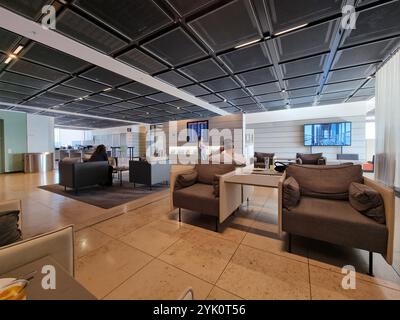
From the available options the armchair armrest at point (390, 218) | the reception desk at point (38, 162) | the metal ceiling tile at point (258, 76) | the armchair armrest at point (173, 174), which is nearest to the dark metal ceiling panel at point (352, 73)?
the metal ceiling tile at point (258, 76)

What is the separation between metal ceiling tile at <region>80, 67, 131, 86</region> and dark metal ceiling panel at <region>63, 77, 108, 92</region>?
0.30 m

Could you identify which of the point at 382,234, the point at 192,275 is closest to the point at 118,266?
the point at 192,275

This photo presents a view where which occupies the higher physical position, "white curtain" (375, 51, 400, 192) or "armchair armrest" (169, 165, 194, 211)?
"white curtain" (375, 51, 400, 192)

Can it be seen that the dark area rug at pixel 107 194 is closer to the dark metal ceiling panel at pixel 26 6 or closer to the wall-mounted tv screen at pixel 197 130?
the wall-mounted tv screen at pixel 197 130

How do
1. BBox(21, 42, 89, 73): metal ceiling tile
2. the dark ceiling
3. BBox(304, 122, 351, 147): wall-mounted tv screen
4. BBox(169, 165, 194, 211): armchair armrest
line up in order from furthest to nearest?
1. BBox(304, 122, 351, 147): wall-mounted tv screen
2. BBox(21, 42, 89, 73): metal ceiling tile
3. BBox(169, 165, 194, 211): armchair armrest
4. the dark ceiling

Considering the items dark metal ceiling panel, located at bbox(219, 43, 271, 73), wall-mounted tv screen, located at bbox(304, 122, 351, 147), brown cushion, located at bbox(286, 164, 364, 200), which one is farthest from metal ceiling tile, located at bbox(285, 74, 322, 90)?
brown cushion, located at bbox(286, 164, 364, 200)

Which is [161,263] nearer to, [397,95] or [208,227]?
[208,227]

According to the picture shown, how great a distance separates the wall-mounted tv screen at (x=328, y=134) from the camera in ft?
22.9

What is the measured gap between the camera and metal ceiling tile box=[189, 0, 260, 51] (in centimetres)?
234

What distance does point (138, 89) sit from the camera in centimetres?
504

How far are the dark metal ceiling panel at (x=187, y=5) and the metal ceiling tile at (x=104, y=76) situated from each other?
7.58 feet

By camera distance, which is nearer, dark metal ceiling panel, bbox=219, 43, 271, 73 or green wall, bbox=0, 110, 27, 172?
dark metal ceiling panel, bbox=219, 43, 271, 73

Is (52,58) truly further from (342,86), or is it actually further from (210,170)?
(342,86)

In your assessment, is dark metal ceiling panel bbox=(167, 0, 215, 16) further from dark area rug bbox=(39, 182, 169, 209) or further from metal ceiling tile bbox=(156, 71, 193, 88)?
dark area rug bbox=(39, 182, 169, 209)
